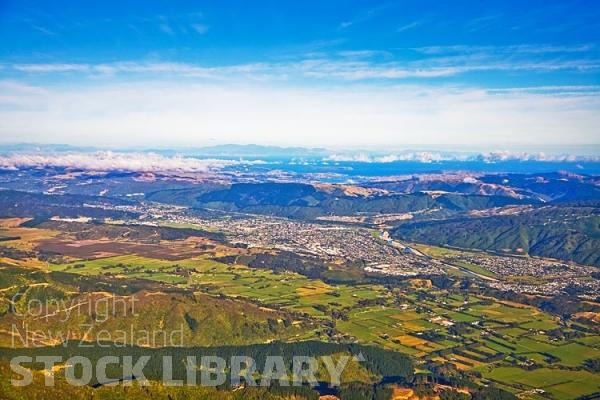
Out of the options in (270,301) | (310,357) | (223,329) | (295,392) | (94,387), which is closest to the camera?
(94,387)

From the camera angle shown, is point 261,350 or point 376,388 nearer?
point 376,388

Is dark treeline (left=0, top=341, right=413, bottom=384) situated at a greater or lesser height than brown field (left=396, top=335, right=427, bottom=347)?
greater

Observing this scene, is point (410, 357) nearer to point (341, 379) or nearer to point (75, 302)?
point (341, 379)

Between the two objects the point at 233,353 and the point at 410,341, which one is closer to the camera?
the point at 233,353

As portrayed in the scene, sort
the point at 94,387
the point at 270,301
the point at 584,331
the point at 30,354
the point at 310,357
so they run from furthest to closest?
the point at 270,301, the point at 584,331, the point at 310,357, the point at 30,354, the point at 94,387

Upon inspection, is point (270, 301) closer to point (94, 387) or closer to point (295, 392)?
point (295, 392)

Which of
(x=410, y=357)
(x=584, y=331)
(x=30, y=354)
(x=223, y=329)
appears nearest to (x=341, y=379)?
(x=410, y=357)

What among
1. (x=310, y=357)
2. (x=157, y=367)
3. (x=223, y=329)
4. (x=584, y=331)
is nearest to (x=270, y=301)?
(x=223, y=329)

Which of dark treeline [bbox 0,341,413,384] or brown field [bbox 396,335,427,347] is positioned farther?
brown field [bbox 396,335,427,347]

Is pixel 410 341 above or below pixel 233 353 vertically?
below

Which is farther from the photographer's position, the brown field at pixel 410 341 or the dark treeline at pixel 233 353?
the brown field at pixel 410 341

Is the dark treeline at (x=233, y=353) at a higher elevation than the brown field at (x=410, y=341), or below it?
higher
